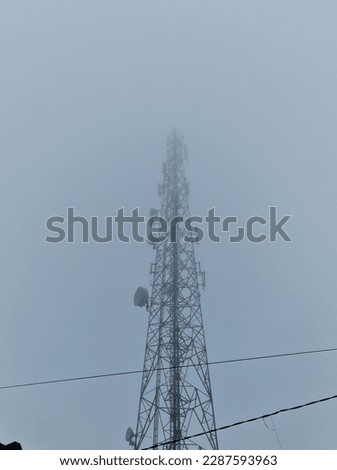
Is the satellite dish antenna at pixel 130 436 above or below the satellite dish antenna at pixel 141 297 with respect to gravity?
below

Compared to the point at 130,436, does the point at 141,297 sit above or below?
above

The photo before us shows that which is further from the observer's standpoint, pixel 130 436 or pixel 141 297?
pixel 141 297

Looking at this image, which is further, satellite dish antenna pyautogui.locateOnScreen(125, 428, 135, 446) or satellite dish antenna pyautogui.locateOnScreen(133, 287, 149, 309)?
satellite dish antenna pyautogui.locateOnScreen(133, 287, 149, 309)

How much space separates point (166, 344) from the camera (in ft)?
57.7

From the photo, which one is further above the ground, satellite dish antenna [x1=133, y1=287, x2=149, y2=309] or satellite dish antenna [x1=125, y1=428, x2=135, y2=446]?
satellite dish antenna [x1=133, y1=287, x2=149, y2=309]

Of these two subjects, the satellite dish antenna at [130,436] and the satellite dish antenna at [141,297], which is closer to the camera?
the satellite dish antenna at [130,436]

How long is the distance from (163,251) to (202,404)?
7.04 meters

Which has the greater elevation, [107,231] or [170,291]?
[107,231]
